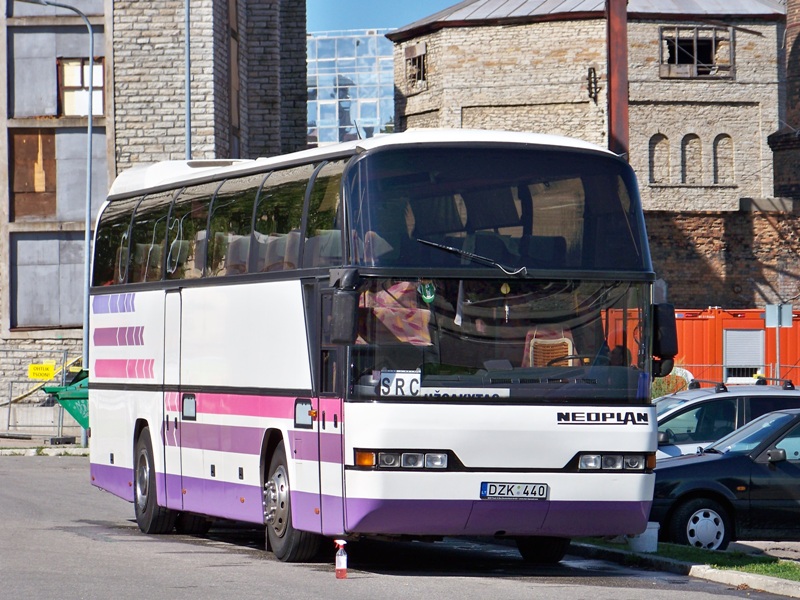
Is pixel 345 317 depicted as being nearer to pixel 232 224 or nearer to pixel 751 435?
pixel 232 224

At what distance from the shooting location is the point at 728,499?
15.2m

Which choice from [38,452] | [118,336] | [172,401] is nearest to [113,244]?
[118,336]

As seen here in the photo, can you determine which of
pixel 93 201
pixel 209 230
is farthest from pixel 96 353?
pixel 93 201

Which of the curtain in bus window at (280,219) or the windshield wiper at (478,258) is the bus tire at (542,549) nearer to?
the windshield wiper at (478,258)

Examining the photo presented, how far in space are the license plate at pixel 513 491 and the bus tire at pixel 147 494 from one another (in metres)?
5.30

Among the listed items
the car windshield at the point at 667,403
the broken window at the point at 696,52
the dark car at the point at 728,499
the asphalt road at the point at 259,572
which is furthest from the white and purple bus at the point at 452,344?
the broken window at the point at 696,52

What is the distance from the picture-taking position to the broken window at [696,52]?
72250mm

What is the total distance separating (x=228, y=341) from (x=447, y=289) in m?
3.03

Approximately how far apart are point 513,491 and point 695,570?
1855 mm

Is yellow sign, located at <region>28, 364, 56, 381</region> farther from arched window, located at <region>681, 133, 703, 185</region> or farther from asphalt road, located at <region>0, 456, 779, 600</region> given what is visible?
arched window, located at <region>681, 133, 703, 185</region>

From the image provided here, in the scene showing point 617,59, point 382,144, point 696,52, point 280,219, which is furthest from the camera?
point 696,52

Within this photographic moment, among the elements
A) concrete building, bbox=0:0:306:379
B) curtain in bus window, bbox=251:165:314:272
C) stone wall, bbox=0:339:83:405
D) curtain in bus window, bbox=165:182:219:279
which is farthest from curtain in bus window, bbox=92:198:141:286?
stone wall, bbox=0:339:83:405

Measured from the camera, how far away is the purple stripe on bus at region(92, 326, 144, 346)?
1658 cm

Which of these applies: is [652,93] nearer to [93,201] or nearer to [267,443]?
[93,201]
